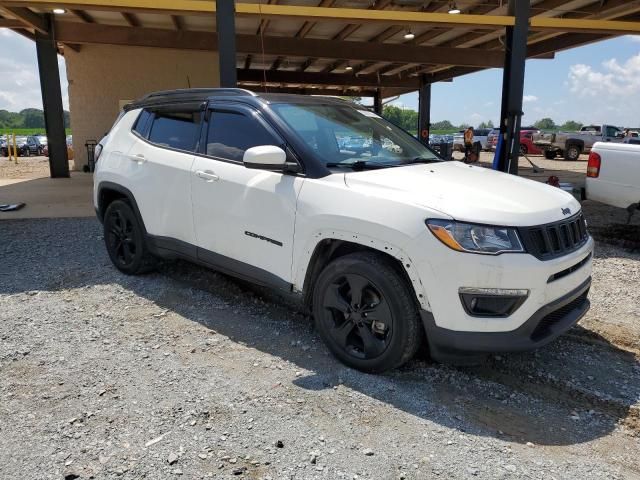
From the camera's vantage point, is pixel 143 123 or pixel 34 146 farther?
pixel 34 146

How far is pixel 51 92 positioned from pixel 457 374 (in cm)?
1324

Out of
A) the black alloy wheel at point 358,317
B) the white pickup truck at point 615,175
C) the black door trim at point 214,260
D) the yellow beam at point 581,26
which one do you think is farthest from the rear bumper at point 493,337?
the yellow beam at point 581,26

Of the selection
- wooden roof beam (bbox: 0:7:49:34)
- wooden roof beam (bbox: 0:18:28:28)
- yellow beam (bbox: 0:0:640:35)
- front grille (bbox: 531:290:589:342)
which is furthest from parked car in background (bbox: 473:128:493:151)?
front grille (bbox: 531:290:589:342)

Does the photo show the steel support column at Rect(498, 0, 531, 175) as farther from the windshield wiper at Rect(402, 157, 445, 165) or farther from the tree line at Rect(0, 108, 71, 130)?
the tree line at Rect(0, 108, 71, 130)

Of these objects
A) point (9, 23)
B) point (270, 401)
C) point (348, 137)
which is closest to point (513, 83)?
point (348, 137)

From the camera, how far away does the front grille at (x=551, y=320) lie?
2.98m

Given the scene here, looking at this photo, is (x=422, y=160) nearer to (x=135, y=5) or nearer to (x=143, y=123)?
(x=143, y=123)

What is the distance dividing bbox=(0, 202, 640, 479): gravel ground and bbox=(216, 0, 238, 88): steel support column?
4.24 m

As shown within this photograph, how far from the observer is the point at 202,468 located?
241cm

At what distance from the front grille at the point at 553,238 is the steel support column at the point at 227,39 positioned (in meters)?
5.57

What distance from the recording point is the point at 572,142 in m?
24.6

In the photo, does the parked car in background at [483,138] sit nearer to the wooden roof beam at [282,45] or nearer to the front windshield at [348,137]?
the wooden roof beam at [282,45]

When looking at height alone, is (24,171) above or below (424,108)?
below

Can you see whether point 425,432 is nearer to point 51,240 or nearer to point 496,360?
point 496,360
